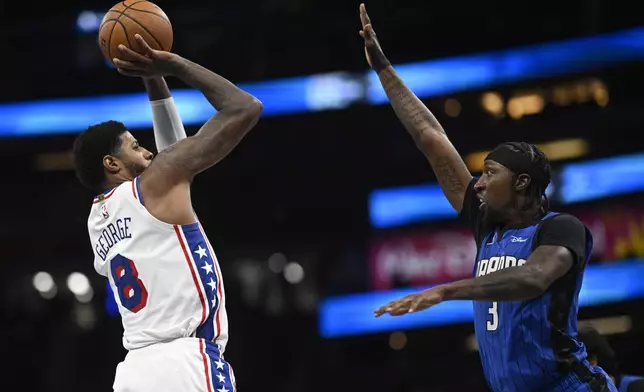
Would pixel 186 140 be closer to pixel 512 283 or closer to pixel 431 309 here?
pixel 512 283

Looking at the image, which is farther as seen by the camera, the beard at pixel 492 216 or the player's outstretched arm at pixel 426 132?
the player's outstretched arm at pixel 426 132

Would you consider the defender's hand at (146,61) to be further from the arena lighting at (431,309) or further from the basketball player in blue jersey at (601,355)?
the arena lighting at (431,309)

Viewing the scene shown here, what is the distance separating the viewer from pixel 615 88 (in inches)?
577

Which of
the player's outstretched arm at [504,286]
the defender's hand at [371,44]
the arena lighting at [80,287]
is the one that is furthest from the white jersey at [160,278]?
the arena lighting at [80,287]

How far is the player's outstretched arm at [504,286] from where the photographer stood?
3.57 meters

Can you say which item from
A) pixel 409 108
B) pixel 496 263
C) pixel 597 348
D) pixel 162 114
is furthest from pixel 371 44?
pixel 597 348

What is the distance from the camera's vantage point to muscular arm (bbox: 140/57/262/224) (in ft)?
13.8

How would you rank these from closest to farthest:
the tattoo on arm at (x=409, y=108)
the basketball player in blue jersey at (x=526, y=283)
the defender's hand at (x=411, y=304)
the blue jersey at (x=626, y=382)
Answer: the defender's hand at (x=411, y=304)
the basketball player in blue jersey at (x=526, y=283)
the tattoo on arm at (x=409, y=108)
the blue jersey at (x=626, y=382)

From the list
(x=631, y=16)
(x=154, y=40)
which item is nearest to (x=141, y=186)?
(x=154, y=40)

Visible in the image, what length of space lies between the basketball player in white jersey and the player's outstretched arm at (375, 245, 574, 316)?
3.20 ft

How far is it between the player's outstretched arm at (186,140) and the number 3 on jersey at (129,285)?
29 cm

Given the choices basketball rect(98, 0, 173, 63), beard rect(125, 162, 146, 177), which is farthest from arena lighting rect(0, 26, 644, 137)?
beard rect(125, 162, 146, 177)

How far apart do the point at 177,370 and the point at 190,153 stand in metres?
0.99

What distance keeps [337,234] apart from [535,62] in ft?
14.2
